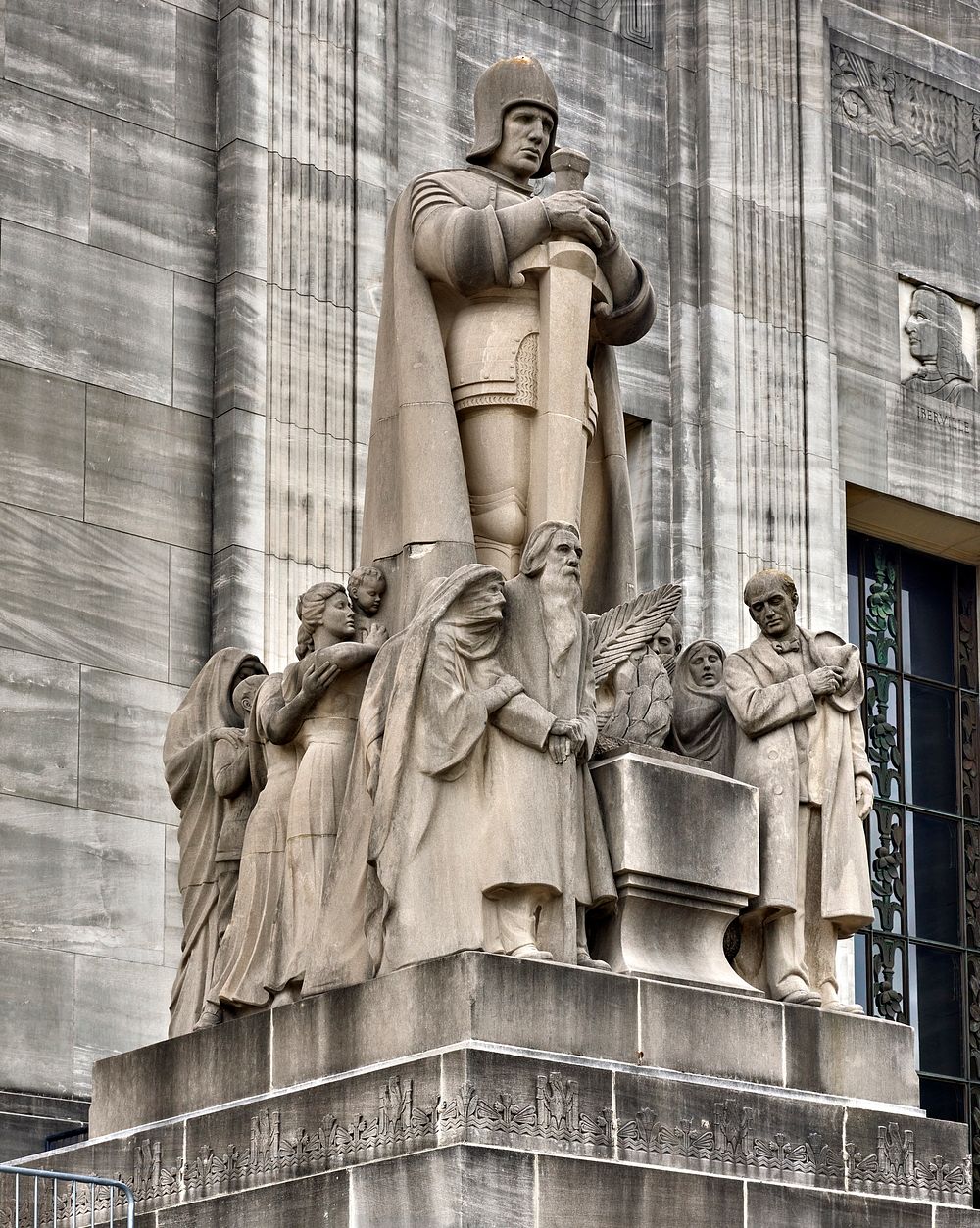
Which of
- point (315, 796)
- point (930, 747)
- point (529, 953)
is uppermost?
point (930, 747)

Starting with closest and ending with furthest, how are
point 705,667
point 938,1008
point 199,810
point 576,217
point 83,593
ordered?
point 576,217
point 705,667
point 199,810
point 83,593
point 938,1008

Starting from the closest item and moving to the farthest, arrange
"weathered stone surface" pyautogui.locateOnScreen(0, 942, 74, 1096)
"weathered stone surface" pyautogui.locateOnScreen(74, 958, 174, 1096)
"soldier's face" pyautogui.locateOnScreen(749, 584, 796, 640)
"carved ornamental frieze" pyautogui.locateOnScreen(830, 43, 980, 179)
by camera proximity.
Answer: "soldier's face" pyautogui.locateOnScreen(749, 584, 796, 640) < "weathered stone surface" pyautogui.locateOnScreen(0, 942, 74, 1096) < "weathered stone surface" pyautogui.locateOnScreen(74, 958, 174, 1096) < "carved ornamental frieze" pyautogui.locateOnScreen(830, 43, 980, 179)

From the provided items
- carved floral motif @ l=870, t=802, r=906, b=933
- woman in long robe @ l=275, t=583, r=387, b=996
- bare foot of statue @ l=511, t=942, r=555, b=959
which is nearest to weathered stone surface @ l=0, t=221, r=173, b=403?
woman in long robe @ l=275, t=583, r=387, b=996

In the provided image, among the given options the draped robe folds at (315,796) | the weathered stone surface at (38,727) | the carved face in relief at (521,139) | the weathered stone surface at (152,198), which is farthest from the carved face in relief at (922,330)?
the draped robe folds at (315,796)

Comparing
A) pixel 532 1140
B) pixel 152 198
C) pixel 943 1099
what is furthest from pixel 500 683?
pixel 943 1099

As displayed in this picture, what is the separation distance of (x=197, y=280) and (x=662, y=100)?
506 cm

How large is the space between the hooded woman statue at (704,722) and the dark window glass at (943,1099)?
886cm

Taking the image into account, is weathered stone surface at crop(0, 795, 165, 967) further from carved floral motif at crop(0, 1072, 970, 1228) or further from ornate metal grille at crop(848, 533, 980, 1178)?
ornate metal grille at crop(848, 533, 980, 1178)

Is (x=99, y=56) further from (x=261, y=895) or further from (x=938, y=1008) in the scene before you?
(x=938, y=1008)

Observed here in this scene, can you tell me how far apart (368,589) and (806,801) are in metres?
2.31

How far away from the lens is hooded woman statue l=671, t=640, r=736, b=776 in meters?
13.3

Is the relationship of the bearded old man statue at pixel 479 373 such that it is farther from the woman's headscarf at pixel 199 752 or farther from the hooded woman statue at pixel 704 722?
the woman's headscarf at pixel 199 752

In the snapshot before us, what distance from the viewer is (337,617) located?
12.8m

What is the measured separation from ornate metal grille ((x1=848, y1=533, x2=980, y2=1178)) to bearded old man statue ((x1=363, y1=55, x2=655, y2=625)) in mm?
9192
